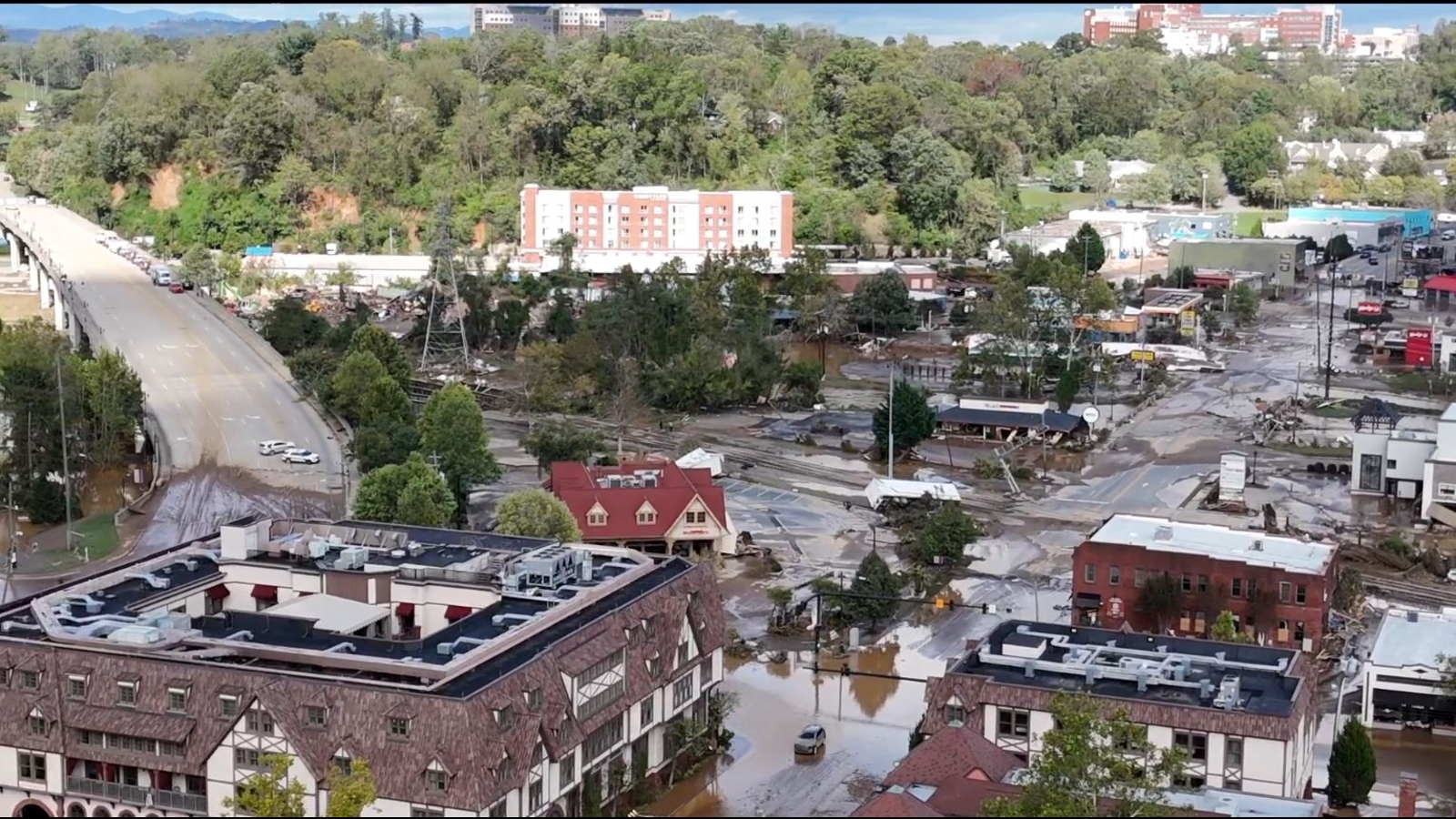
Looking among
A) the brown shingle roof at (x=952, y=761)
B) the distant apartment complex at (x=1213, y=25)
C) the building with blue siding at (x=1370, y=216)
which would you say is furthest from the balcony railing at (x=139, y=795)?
the distant apartment complex at (x=1213, y=25)

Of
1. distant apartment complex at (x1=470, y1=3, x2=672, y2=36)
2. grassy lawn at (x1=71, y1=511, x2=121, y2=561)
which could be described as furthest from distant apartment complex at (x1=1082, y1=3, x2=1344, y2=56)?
grassy lawn at (x1=71, y1=511, x2=121, y2=561)

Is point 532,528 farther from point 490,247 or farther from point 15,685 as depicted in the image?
point 490,247

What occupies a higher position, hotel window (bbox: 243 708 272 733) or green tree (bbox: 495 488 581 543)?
hotel window (bbox: 243 708 272 733)

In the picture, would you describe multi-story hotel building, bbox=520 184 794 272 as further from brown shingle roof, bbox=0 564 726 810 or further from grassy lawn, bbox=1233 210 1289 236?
brown shingle roof, bbox=0 564 726 810

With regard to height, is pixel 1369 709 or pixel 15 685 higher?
pixel 15 685

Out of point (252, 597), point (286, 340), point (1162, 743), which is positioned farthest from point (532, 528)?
point (286, 340)

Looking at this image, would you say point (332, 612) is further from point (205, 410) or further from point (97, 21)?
point (97, 21)

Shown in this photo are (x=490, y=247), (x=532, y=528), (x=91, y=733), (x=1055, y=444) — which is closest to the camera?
(x=91, y=733)
